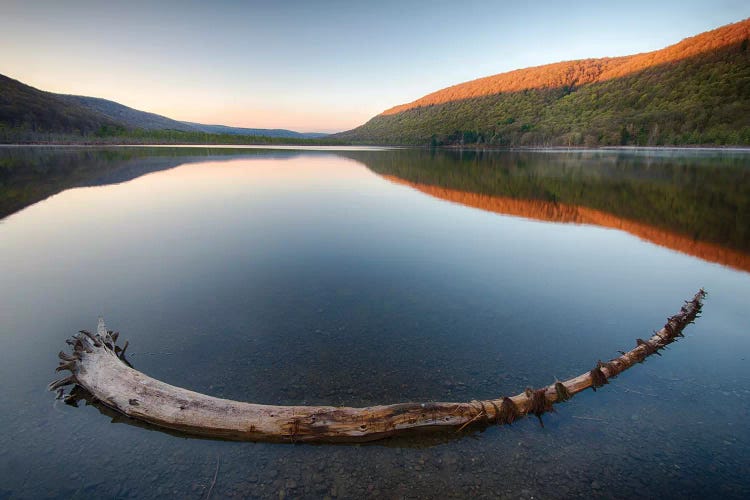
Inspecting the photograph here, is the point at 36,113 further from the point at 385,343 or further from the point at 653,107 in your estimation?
the point at 653,107

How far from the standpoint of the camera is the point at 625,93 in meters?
150

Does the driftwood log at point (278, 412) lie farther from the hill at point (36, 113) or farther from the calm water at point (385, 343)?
the hill at point (36, 113)

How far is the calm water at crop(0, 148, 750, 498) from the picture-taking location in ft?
13.2

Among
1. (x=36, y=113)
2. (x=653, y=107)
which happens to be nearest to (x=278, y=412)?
(x=653, y=107)

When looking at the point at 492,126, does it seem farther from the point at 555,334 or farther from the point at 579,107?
the point at 555,334

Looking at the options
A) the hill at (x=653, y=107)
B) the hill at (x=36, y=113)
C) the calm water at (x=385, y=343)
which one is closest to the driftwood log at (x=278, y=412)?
the calm water at (x=385, y=343)

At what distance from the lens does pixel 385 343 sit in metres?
6.57

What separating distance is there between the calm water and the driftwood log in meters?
0.16

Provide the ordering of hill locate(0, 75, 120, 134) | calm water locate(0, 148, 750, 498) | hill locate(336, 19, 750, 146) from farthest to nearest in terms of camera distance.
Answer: hill locate(0, 75, 120, 134) → hill locate(336, 19, 750, 146) → calm water locate(0, 148, 750, 498)

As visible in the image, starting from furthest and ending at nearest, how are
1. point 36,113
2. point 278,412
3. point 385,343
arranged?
point 36,113
point 385,343
point 278,412

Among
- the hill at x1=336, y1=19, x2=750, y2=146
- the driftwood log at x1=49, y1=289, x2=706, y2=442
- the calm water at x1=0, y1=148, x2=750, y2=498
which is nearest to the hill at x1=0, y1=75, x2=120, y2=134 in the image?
the hill at x1=336, y1=19, x2=750, y2=146

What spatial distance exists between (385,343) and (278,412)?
2.55 metres

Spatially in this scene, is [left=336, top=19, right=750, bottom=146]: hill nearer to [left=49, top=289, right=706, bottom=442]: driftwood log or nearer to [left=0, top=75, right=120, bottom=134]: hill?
[left=49, top=289, right=706, bottom=442]: driftwood log

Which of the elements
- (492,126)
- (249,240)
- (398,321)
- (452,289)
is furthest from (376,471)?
(492,126)
